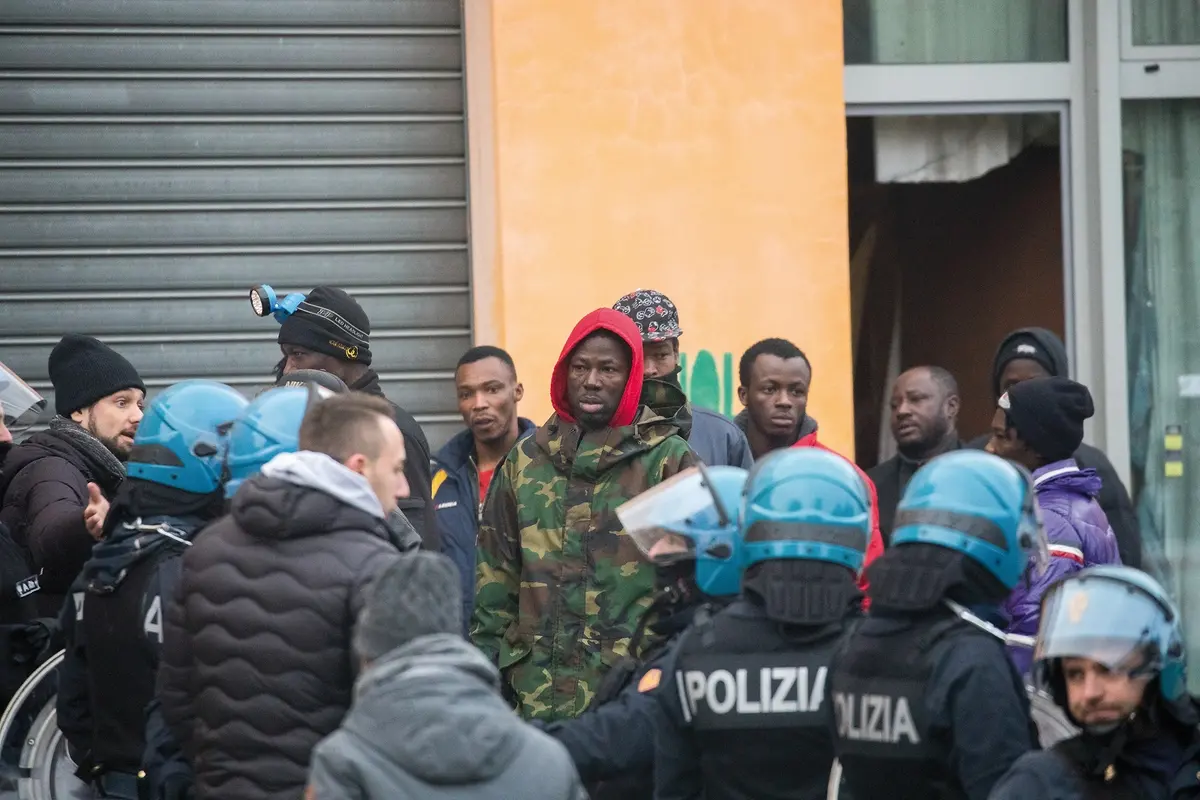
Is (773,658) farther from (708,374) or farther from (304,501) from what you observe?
(708,374)

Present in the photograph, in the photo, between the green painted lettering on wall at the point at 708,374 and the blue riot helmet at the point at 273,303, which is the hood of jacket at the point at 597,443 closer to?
the blue riot helmet at the point at 273,303

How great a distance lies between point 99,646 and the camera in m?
4.47

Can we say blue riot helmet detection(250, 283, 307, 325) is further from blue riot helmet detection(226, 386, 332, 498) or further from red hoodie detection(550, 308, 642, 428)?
blue riot helmet detection(226, 386, 332, 498)

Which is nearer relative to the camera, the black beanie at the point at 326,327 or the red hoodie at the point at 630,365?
the red hoodie at the point at 630,365

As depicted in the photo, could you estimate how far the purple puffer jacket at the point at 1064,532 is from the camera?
4664 millimetres

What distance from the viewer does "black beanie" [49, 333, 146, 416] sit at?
20.5 feet

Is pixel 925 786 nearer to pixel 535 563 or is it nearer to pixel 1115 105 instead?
pixel 535 563

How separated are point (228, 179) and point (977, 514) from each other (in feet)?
17.1

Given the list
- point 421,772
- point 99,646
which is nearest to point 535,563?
point 99,646

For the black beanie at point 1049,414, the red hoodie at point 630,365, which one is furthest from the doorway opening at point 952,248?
the red hoodie at point 630,365

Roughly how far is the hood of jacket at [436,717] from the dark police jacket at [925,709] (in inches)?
33.2

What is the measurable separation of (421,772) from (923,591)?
3.67ft

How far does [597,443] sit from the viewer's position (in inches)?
195

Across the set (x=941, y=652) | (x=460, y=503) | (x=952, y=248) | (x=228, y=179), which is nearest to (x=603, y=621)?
(x=941, y=652)
